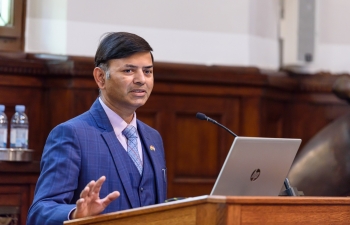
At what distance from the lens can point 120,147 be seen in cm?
258

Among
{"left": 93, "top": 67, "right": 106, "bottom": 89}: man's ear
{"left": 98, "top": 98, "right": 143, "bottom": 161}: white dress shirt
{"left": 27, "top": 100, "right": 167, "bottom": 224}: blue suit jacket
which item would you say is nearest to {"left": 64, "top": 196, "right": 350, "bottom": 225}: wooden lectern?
{"left": 27, "top": 100, "right": 167, "bottom": 224}: blue suit jacket

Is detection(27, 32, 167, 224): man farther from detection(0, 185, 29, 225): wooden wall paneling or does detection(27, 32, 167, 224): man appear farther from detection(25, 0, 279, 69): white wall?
detection(25, 0, 279, 69): white wall

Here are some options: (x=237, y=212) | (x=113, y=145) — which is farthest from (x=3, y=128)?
(x=237, y=212)

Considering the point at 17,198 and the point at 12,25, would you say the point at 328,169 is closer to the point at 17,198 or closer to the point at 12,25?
the point at 17,198

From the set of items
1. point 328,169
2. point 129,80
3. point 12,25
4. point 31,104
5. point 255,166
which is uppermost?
point 12,25

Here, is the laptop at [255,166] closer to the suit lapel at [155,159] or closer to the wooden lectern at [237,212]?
the wooden lectern at [237,212]

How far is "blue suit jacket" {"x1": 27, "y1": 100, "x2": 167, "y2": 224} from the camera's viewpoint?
7.66 ft

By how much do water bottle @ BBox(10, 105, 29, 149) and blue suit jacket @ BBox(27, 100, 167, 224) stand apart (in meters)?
1.82

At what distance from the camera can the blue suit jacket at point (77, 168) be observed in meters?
2.33

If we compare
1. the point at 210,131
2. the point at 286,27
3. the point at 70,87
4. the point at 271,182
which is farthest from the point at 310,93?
the point at 271,182

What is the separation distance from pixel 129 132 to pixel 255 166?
0.58m

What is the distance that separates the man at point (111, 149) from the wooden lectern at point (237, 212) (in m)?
0.24

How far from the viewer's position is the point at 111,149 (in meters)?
2.53

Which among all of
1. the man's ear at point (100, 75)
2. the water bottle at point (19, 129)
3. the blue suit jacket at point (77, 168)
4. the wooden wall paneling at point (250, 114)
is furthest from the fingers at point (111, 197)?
the wooden wall paneling at point (250, 114)
